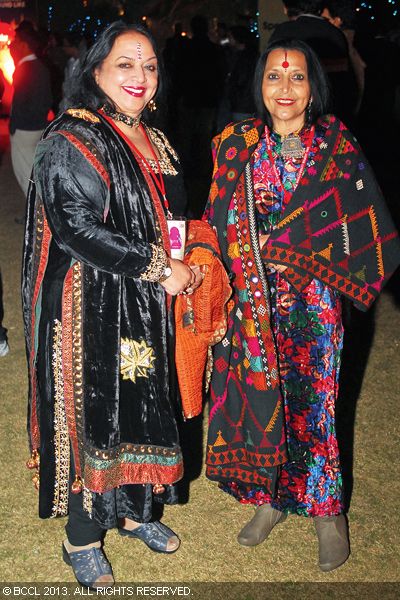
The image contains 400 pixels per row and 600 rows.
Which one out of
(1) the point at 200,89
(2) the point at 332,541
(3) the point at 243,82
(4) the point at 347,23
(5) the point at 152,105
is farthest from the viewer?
(1) the point at 200,89

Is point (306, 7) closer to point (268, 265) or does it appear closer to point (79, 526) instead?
point (268, 265)

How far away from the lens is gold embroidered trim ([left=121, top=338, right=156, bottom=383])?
109 inches

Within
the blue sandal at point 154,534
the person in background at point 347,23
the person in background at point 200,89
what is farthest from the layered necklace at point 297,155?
the person in background at point 200,89

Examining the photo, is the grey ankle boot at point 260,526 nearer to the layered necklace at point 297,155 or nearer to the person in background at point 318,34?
the layered necklace at point 297,155

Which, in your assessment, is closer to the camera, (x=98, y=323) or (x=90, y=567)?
(x=98, y=323)

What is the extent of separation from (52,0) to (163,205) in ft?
83.3

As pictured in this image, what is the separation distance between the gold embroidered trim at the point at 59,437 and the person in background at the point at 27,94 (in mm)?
4569

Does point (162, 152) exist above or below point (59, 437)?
above

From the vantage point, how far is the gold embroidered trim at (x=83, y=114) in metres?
2.70

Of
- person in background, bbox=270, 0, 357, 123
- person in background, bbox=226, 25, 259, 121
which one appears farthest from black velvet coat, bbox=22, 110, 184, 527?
person in background, bbox=226, 25, 259, 121

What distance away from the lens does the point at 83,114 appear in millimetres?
2711

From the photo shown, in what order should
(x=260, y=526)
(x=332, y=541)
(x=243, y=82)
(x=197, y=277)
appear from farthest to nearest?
(x=243, y=82)
(x=260, y=526)
(x=332, y=541)
(x=197, y=277)

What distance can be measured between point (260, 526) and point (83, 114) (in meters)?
1.89

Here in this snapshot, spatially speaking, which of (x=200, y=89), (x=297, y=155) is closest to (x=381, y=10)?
(x=200, y=89)
